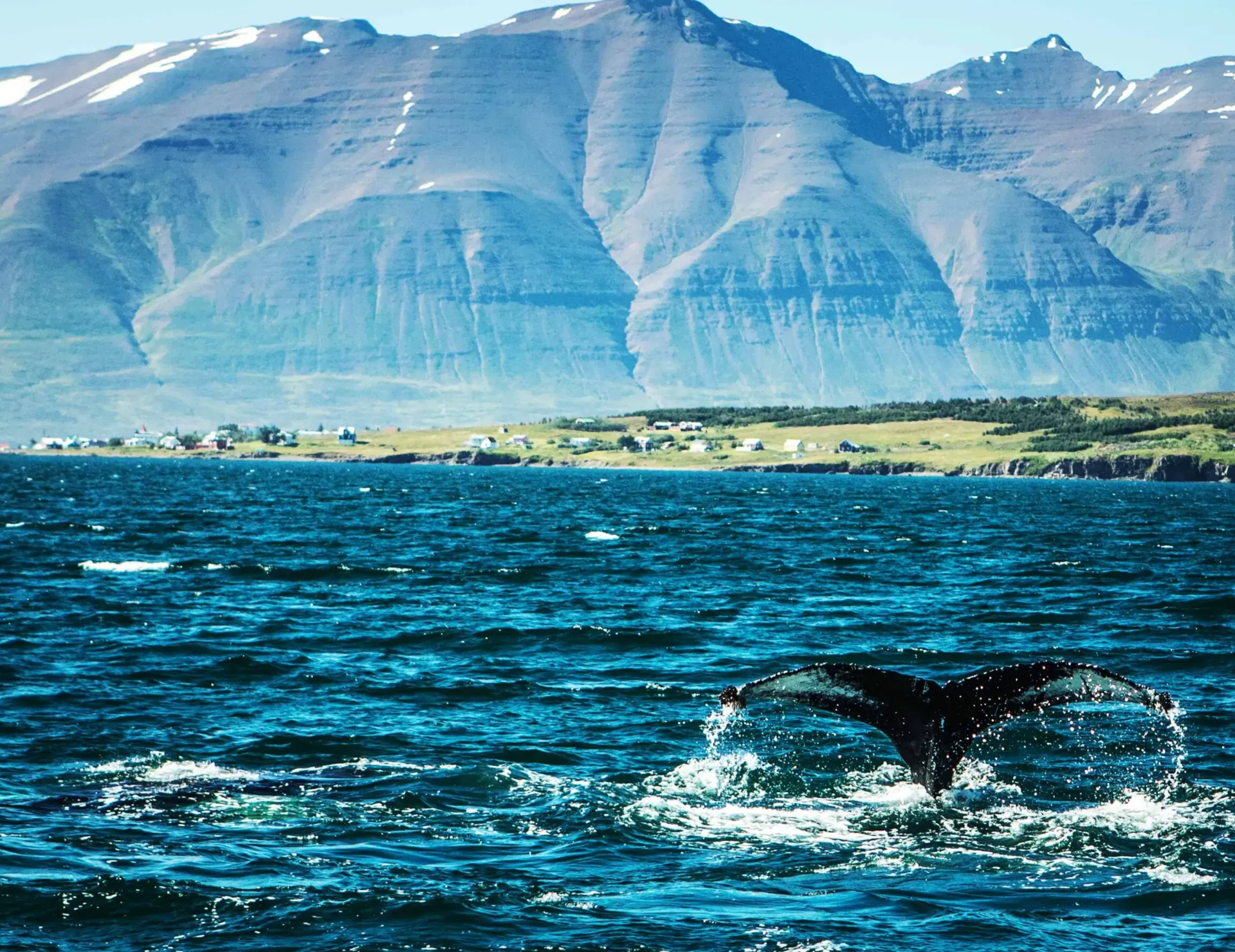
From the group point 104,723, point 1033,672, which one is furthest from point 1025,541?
point 1033,672

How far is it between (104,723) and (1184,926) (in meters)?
17.3

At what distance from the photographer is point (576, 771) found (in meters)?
24.3

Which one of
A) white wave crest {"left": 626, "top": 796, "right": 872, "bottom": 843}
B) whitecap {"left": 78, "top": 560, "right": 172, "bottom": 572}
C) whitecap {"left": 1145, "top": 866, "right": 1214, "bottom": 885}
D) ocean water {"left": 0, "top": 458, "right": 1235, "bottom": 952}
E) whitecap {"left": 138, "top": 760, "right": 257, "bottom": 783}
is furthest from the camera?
whitecap {"left": 78, "top": 560, "right": 172, "bottom": 572}

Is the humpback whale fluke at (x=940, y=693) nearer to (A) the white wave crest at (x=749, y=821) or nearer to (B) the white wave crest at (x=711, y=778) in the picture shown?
(A) the white wave crest at (x=749, y=821)

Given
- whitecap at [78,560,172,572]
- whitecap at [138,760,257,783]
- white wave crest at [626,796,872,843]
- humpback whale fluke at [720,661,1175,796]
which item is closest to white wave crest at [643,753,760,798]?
white wave crest at [626,796,872,843]

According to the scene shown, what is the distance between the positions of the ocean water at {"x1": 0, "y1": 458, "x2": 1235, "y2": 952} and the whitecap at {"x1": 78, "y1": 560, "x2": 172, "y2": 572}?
673 mm

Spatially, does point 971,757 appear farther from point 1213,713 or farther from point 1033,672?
point 1033,672

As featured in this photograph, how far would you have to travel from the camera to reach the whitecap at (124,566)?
186ft

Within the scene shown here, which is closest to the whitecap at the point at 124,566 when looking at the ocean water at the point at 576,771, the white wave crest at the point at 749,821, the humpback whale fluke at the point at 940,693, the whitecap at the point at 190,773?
the ocean water at the point at 576,771

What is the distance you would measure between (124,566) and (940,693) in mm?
44727

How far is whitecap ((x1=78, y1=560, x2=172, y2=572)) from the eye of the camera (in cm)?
5656

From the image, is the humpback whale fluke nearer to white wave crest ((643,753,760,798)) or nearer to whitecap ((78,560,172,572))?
white wave crest ((643,753,760,798))

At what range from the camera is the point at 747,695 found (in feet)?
55.9

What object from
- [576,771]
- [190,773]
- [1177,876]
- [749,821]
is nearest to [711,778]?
[576,771]
